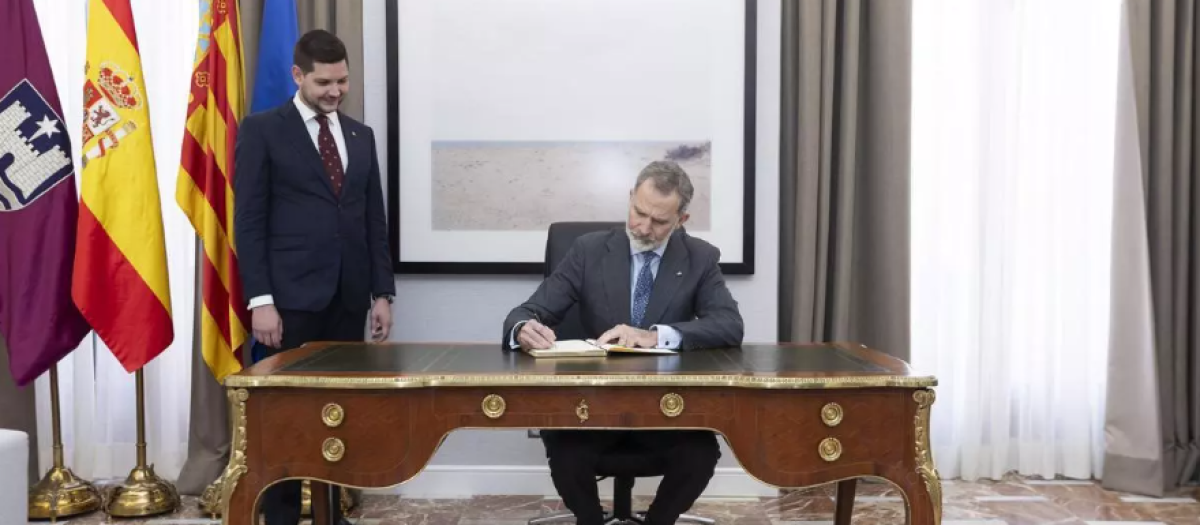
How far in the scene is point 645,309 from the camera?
2.58 metres

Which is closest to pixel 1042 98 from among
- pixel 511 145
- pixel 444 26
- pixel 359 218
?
pixel 511 145

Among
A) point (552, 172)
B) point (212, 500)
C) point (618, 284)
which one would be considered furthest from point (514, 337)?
point (212, 500)

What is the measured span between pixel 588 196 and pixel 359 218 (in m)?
0.99

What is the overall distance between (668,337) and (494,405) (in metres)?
0.58

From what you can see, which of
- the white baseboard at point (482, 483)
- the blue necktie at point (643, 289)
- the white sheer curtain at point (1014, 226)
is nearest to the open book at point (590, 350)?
the blue necktie at point (643, 289)

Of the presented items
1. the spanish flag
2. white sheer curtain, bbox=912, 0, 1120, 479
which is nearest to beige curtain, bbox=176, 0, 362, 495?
the spanish flag

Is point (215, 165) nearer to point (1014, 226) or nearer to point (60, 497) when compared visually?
point (60, 497)

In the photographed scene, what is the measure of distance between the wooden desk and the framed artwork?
1502mm

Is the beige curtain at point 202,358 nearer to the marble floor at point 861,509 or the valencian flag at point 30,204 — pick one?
the marble floor at point 861,509

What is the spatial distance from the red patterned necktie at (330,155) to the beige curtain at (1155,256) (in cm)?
306

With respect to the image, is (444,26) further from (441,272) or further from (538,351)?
(538,351)

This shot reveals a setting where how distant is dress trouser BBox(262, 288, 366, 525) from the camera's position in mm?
2586

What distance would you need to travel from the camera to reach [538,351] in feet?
7.25

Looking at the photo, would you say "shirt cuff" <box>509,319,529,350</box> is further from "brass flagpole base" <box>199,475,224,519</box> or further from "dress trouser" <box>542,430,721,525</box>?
"brass flagpole base" <box>199,475,224,519</box>
